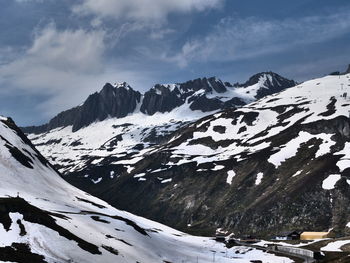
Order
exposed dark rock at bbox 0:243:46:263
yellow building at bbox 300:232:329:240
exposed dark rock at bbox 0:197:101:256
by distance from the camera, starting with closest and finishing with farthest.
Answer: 1. exposed dark rock at bbox 0:243:46:263
2. exposed dark rock at bbox 0:197:101:256
3. yellow building at bbox 300:232:329:240

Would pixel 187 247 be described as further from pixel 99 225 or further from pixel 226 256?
pixel 99 225

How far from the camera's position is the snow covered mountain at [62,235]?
302 ft

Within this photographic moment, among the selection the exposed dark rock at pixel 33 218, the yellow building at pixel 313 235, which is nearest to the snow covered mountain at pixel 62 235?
the exposed dark rock at pixel 33 218

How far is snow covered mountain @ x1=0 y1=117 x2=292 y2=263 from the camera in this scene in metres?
92.1

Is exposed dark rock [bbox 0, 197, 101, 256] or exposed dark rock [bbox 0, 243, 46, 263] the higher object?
exposed dark rock [bbox 0, 197, 101, 256]

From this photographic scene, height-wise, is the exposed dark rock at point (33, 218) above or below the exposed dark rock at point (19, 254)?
above

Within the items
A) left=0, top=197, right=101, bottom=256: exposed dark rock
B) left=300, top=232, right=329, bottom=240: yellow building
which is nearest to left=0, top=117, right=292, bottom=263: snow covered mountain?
left=0, top=197, right=101, bottom=256: exposed dark rock

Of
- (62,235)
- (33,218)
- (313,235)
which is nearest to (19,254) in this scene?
(62,235)

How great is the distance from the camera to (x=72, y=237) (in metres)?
Answer: 104

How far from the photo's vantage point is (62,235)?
101625 mm

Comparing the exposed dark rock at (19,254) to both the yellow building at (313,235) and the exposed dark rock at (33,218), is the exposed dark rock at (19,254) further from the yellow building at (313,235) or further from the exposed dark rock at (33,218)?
the yellow building at (313,235)

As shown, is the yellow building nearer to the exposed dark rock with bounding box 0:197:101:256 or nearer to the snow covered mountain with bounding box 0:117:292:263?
the snow covered mountain with bounding box 0:117:292:263

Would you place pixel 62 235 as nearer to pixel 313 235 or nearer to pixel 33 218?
pixel 33 218

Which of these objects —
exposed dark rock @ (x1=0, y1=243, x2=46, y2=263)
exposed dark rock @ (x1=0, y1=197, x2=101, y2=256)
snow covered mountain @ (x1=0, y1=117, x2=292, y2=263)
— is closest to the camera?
exposed dark rock @ (x1=0, y1=243, x2=46, y2=263)
